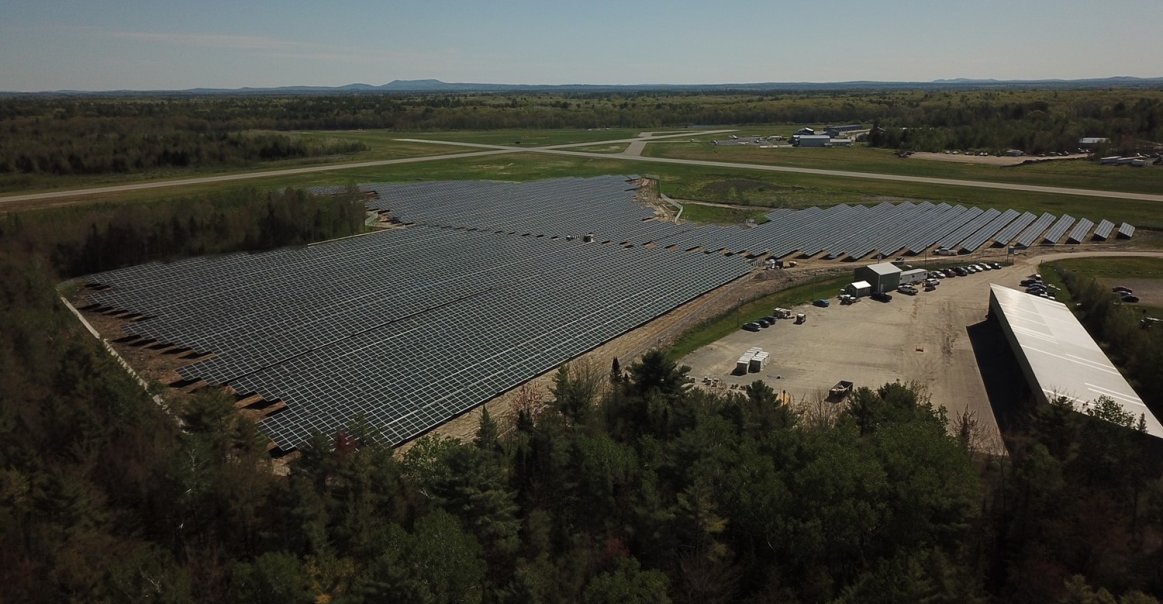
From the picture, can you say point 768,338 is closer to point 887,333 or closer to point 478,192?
point 887,333

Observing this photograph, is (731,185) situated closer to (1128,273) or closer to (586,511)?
(1128,273)

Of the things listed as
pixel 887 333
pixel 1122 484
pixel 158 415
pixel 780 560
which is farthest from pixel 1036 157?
pixel 158 415

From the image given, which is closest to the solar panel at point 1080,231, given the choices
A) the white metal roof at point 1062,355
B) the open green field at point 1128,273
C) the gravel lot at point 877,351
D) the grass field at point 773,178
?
the grass field at point 773,178

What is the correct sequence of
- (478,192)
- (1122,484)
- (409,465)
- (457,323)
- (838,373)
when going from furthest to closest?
(478,192) < (457,323) < (838,373) < (409,465) < (1122,484)

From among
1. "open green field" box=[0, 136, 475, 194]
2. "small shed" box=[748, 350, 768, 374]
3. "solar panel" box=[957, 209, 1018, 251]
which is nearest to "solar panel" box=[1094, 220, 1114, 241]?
"solar panel" box=[957, 209, 1018, 251]

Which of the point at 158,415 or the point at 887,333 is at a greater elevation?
the point at 158,415

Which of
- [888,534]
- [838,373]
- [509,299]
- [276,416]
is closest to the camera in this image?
[888,534]

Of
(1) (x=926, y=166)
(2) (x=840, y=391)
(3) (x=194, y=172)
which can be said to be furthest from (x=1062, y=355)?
(3) (x=194, y=172)
